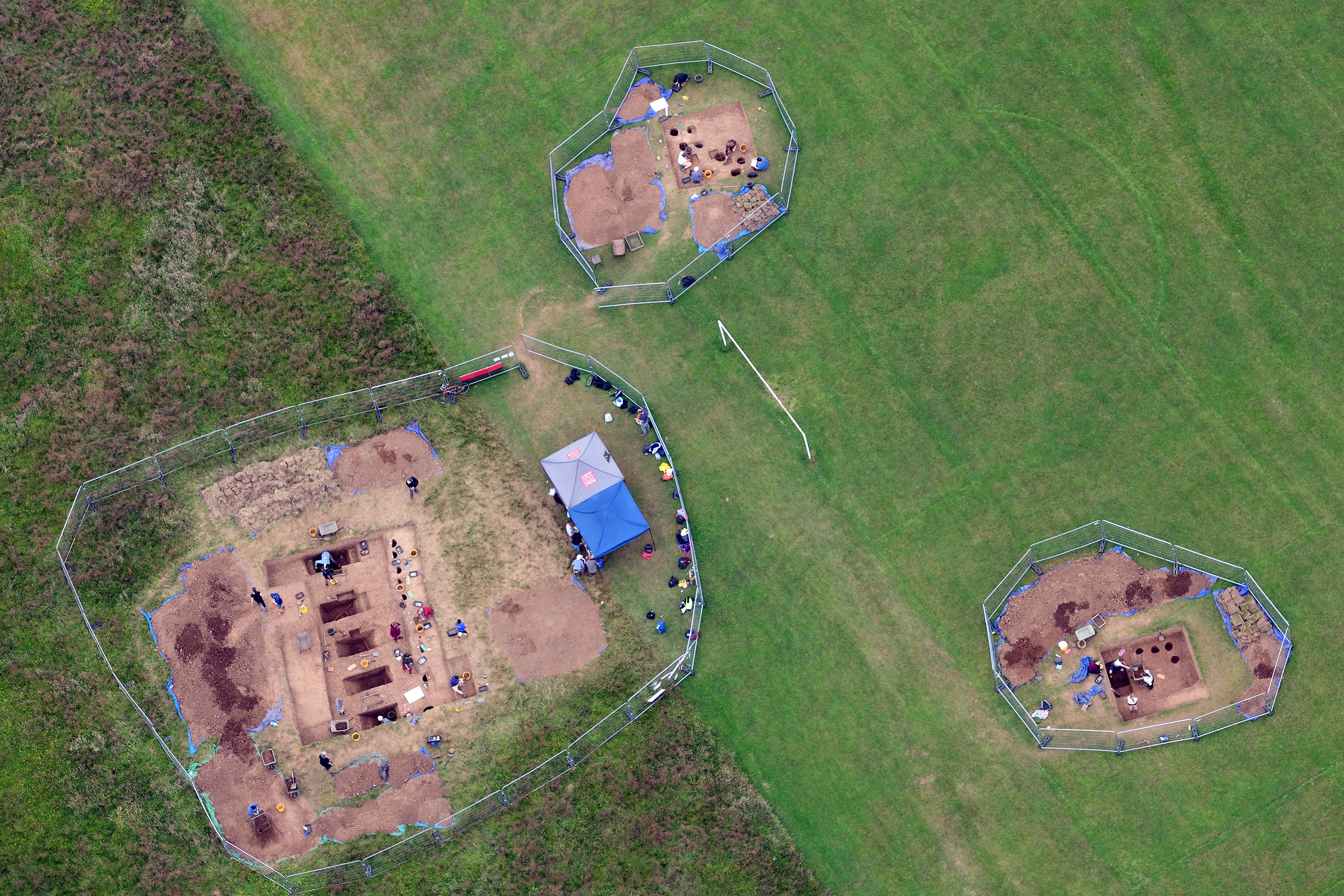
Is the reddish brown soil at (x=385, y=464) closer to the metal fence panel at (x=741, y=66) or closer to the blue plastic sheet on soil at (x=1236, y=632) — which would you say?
the metal fence panel at (x=741, y=66)

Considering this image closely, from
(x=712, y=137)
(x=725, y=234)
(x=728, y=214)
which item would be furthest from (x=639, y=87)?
(x=725, y=234)

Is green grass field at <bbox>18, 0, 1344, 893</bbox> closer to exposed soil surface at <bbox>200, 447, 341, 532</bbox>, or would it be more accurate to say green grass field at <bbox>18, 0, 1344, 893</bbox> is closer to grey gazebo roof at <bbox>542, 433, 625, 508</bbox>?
grey gazebo roof at <bbox>542, 433, 625, 508</bbox>

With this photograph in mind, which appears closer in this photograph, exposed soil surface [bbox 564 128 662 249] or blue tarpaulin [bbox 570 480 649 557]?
blue tarpaulin [bbox 570 480 649 557]

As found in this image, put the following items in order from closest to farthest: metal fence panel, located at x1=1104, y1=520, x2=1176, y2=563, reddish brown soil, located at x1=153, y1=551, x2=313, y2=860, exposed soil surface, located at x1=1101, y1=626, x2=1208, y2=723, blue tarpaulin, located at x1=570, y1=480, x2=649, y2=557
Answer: blue tarpaulin, located at x1=570, y1=480, x2=649, y2=557 < reddish brown soil, located at x1=153, y1=551, x2=313, y2=860 < exposed soil surface, located at x1=1101, y1=626, x2=1208, y2=723 < metal fence panel, located at x1=1104, y1=520, x2=1176, y2=563

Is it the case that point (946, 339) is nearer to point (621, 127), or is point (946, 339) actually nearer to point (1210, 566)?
point (1210, 566)

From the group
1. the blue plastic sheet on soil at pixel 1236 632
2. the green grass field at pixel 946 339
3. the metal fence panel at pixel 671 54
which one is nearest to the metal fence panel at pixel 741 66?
the metal fence panel at pixel 671 54

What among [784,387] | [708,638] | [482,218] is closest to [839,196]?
[784,387]

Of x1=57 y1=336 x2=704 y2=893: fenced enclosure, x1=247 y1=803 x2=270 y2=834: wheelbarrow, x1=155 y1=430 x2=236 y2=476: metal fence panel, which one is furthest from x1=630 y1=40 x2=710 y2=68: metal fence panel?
x1=247 y1=803 x2=270 y2=834: wheelbarrow
